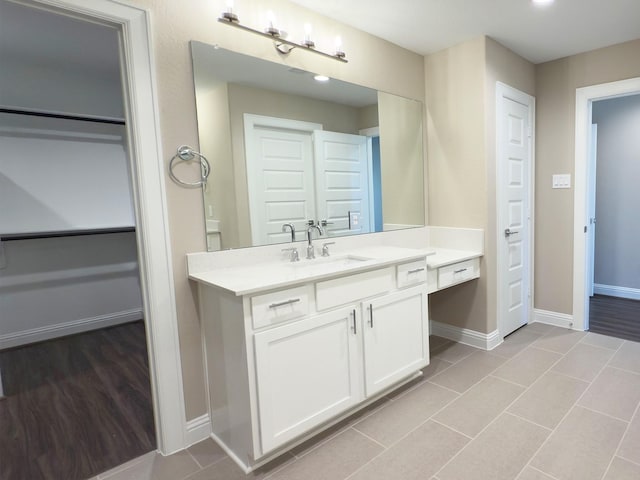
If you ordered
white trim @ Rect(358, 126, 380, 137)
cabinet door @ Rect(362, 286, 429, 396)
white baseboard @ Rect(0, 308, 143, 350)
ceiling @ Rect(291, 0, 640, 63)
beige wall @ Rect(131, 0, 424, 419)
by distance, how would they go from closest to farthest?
beige wall @ Rect(131, 0, 424, 419), cabinet door @ Rect(362, 286, 429, 396), ceiling @ Rect(291, 0, 640, 63), white trim @ Rect(358, 126, 380, 137), white baseboard @ Rect(0, 308, 143, 350)

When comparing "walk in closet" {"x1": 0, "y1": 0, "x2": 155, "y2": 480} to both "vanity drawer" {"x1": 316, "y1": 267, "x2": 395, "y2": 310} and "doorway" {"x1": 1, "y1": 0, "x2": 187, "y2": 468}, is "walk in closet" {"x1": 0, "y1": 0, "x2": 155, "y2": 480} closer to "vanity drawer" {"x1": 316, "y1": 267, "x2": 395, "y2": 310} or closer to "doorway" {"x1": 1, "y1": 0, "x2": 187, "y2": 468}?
"doorway" {"x1": 1, "y1": 0, "x2": 187, "y2": 468}

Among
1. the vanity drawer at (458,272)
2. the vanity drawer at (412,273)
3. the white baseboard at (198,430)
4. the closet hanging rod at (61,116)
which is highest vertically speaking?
the closet hanging rod at (61,116)

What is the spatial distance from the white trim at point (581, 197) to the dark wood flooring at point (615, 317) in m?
0.19

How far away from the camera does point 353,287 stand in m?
1.91

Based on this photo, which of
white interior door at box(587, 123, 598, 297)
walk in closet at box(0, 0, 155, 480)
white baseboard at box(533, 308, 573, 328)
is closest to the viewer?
walk in closet at box(0, 0, 155, 480)

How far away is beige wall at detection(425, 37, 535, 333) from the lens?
2.74m

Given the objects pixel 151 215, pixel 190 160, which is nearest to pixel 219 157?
pixel 190 160

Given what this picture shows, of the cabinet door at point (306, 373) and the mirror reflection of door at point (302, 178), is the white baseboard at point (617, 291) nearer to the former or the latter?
the mirror reflection of door at point (302, 178)

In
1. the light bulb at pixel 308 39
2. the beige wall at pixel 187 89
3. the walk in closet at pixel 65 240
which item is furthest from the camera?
the walk in closet at pixel 65 240

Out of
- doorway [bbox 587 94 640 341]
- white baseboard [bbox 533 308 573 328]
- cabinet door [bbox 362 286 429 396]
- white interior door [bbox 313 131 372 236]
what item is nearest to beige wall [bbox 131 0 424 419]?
white interior door [bbox 313 131 372 236]

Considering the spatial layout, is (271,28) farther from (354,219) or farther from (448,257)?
(448,257)

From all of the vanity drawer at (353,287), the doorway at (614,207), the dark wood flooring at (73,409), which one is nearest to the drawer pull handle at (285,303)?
the vanity drawer at (353,287)

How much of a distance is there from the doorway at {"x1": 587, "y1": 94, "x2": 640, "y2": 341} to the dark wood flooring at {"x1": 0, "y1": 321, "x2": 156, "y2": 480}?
4001 millimetres

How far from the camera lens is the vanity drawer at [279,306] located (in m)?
1.57
